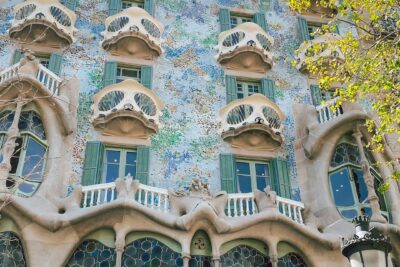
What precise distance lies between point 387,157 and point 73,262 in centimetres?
889

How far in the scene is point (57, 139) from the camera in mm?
14062

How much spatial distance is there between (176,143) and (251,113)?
88.7 inches

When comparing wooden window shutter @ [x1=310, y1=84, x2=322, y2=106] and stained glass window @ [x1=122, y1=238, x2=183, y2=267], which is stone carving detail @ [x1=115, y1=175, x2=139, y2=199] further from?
wooden window shutter @ [x1=310, y1=84, x2=322, y2=106]

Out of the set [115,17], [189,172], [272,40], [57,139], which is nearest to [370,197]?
[189,172]

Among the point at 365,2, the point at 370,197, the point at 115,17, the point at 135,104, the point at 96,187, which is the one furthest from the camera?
the point at 115,17

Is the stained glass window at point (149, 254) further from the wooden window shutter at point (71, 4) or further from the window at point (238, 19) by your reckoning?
the window at point (238, 19)

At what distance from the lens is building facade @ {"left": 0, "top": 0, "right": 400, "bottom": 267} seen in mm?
12328

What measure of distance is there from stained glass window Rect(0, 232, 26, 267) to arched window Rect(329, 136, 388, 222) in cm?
781

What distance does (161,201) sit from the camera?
13.4 m

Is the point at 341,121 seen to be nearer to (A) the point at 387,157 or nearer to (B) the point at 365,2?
(A) the point at 387,157

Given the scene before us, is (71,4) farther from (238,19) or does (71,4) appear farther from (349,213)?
(349,213)

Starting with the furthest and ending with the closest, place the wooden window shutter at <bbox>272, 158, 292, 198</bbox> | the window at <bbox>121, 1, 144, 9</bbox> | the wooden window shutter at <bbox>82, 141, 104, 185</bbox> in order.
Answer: the window at <bbox>121, 1, 144, 9</bbox> → the wooden window shutter at <bbox>272, 158, 292, 198</bbox> → the wooden window shutter at <bbox>82, 141, 104, 185</bbox>

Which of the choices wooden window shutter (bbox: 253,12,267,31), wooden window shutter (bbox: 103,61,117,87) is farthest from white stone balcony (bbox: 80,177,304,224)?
wooden window shutter (bbox: 253,12,267,31)

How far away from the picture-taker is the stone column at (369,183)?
44.4 ft
